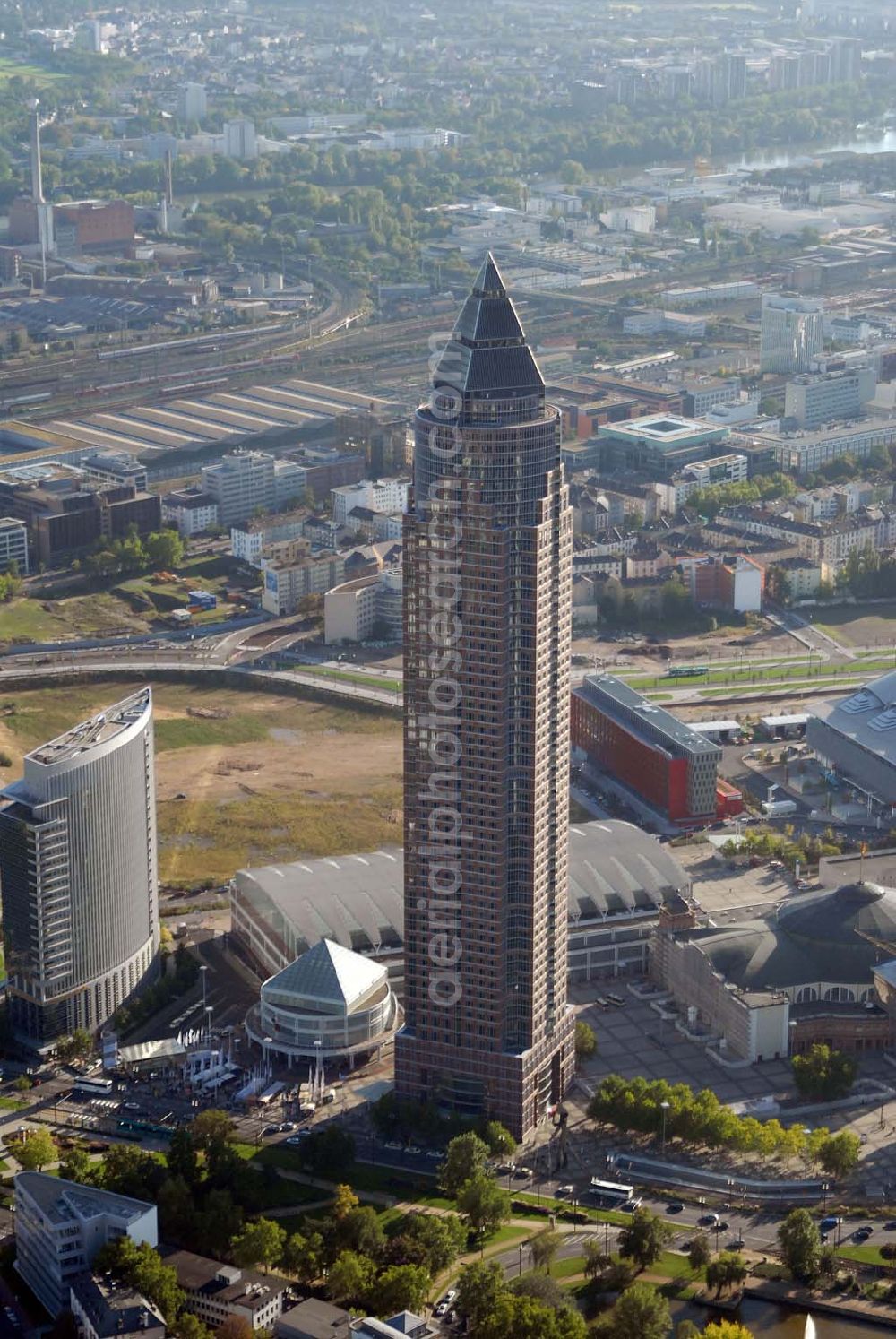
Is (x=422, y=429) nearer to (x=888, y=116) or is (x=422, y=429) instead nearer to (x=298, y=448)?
(x=298, y=448)

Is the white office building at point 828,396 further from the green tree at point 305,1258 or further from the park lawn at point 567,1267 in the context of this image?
the green tree at point 305,1258

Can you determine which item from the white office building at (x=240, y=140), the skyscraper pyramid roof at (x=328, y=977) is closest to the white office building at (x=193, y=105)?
the white office building at (x=240, y=140)

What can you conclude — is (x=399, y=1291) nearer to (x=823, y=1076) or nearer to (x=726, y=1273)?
(x=726, y=1273)

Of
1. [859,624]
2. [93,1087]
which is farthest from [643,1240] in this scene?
[859,624]

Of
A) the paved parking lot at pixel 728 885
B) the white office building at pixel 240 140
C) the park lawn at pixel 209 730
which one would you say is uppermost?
the white office building at pixel 240 140

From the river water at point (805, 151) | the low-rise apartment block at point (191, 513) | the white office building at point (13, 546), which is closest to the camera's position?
the white office building at point (13, 546)

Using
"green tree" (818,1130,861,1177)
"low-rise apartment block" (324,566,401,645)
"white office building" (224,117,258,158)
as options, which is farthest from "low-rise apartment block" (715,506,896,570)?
"white office building" (224,117,258,158)

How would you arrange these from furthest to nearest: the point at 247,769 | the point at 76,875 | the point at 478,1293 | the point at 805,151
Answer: the point at 805,151 < the point at 247,769 < the point at 76,875 < the point at 478,1293
